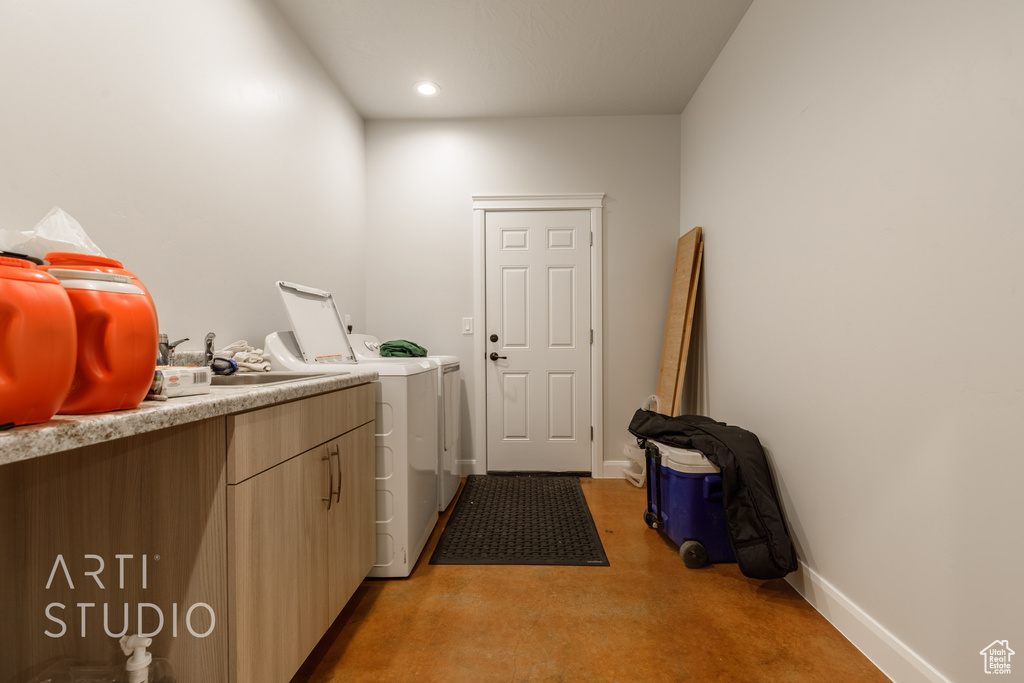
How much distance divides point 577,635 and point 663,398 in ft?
6.33

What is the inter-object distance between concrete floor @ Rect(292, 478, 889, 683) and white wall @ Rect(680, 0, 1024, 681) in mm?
222

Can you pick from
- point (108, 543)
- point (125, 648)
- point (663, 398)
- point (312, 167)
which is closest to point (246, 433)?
point (108, 543)

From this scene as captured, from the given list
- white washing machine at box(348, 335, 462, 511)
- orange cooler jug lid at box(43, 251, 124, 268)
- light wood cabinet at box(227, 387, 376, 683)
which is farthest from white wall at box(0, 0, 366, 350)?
light wood cabinet at box(227, 387, 376, 683)

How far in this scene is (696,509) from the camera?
2082 mm

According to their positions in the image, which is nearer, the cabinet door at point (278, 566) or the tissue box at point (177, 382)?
the tissue box at point (177, 382)

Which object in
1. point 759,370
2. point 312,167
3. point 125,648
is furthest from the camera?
point 312,167

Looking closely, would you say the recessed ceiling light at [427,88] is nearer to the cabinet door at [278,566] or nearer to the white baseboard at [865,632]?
the cabinet door at [278,566]

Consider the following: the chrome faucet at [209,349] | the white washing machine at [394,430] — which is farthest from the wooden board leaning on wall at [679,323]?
the chrome faucet at [209,349]

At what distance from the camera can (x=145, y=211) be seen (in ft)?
4.94

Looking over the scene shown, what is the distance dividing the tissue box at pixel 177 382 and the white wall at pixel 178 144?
0.60 m

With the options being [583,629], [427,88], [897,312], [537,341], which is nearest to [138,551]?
[583,629]

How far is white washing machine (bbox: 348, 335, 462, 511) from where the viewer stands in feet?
8.75

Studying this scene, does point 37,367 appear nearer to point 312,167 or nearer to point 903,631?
point 903,631

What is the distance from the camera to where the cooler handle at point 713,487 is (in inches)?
79.9
